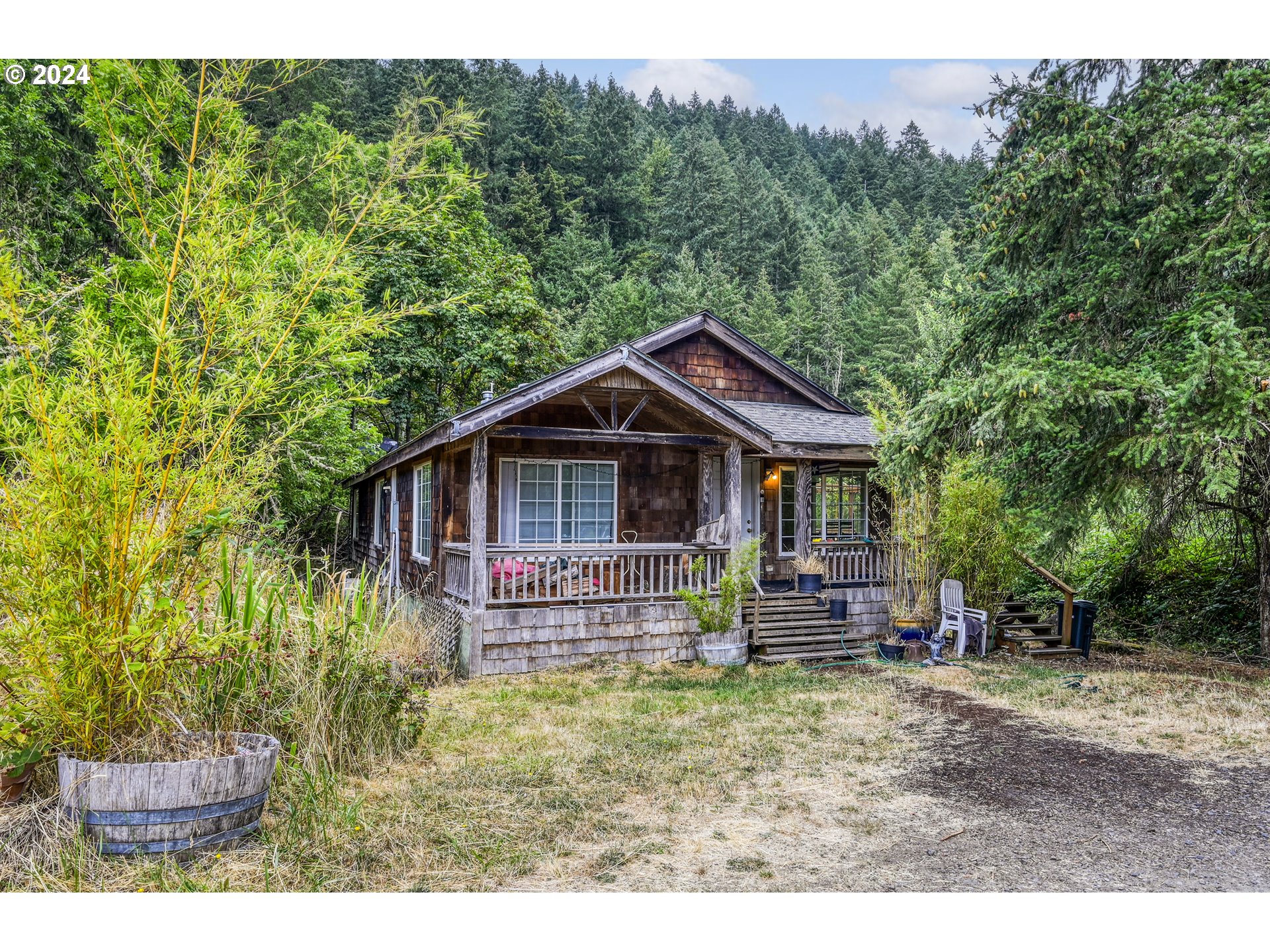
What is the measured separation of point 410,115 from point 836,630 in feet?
28.2

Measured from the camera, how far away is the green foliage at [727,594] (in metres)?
9.42

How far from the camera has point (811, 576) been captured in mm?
11352

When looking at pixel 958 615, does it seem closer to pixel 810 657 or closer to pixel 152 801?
pixel 810 657

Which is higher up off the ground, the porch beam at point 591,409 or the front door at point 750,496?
the porch beam at point 591,409

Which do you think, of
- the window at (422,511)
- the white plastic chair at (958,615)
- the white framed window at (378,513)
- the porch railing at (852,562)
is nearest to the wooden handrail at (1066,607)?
the white plastic chair at (958,615)

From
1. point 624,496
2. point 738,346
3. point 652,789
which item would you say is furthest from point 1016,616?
point 652,789

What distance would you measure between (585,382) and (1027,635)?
7.08 metres

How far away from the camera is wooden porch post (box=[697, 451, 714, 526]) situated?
11.1 metres

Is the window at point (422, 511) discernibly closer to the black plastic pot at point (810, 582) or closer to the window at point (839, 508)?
the black plastic pot at point (810, 582)

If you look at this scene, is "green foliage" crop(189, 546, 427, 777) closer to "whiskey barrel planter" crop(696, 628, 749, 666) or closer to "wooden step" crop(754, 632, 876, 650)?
"whiskey barrel planter" crop(696, 628, 749, 666)

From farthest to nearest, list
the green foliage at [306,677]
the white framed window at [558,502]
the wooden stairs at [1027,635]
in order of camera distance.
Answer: the white framed window at [558,502] < the wooden stairs at [1027,635] < the green foliage at [306,677]

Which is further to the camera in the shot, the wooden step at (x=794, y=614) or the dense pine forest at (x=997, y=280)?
the wooden step at (x=794, y=614)

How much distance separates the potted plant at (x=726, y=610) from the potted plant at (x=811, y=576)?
1658 mm

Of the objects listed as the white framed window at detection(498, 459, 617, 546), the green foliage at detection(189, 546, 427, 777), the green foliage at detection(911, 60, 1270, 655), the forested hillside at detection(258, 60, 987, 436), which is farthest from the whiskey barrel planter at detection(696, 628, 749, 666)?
the forested hillside at detection(258, 60, 987, 436)
